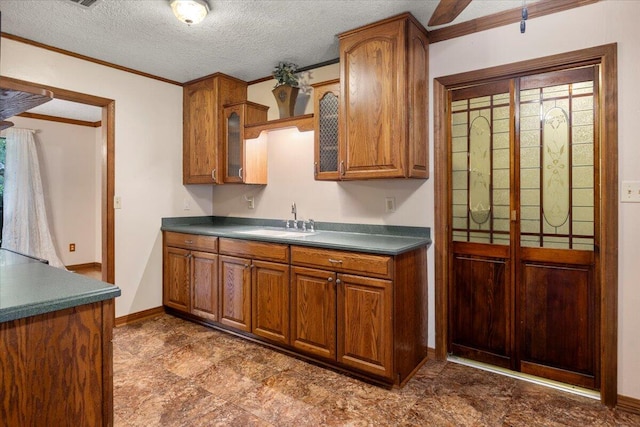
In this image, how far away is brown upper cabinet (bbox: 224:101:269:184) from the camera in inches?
137

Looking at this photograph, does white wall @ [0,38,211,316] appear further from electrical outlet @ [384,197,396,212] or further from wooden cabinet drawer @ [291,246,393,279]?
electrical outlet @ [384,197,396,212]

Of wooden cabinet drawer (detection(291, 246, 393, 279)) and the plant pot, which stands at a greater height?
the plant pot

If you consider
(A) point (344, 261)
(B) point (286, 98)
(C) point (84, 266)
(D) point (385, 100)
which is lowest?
(C) point (84, 266)

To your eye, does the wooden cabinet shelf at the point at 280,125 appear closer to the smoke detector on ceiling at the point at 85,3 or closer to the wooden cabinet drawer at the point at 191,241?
the wooden cabinet drawer at the point at 191,241

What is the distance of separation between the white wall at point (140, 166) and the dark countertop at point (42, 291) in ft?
6.29

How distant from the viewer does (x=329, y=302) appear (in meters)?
2.48

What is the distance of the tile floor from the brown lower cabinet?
162mm

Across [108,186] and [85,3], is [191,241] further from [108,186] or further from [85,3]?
[85,3]

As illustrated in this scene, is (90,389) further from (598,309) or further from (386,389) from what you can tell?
(598,309)

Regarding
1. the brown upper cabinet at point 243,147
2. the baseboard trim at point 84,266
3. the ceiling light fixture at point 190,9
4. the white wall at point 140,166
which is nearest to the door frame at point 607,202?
the ceiling light fixture at point 190,9

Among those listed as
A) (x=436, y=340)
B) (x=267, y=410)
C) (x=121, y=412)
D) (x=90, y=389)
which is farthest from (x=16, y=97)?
(x=436, y=340)

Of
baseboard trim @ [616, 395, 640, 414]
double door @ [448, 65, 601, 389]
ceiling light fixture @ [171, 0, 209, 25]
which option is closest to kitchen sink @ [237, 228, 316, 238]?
double door @ [448, 65, 601, 389]

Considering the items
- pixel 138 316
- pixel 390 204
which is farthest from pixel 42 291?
pixel 138 316

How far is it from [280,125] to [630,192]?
8.01 ft
